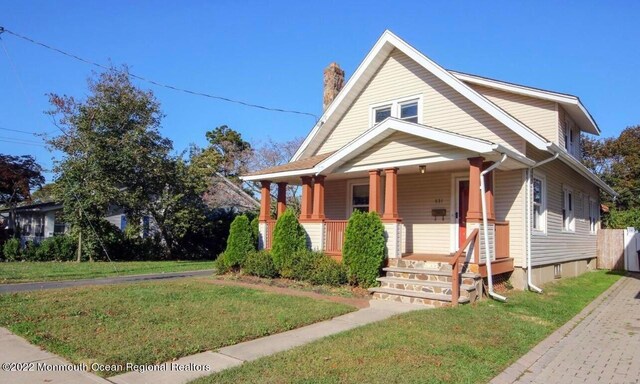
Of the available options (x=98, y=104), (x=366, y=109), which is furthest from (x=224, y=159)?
(x=366, y=109)

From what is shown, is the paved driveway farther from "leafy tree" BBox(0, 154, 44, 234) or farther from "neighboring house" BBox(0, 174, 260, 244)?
"leafy tree" BBox(0, 154, 44, 234)

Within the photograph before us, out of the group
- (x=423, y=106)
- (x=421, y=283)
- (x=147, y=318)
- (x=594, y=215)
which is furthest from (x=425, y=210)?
(x=594, y=215)

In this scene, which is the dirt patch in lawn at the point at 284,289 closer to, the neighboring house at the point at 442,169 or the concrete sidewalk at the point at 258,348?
the neighboring house at the point at 442,169

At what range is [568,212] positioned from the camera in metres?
15.4

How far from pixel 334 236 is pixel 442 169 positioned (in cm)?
351

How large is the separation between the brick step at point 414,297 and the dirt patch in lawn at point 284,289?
30 centimetres

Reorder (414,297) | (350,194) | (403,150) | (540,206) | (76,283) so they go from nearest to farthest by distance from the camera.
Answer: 1. (414,297)
2. (403,150)
3. (76,283)
4. (540,206)
5. (350,194)

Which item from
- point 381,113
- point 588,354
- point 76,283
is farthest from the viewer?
point 381,113

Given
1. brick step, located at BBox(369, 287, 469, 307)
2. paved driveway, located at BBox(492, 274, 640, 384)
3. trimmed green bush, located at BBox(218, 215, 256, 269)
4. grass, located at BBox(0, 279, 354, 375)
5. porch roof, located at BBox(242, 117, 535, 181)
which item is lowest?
paved driveway, located at BBox(492, 274, 640, 384)

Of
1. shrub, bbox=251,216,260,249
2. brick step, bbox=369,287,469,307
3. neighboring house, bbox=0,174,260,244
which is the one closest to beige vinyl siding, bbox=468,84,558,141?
brick step, bbox=369,287,469,307

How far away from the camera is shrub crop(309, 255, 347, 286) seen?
1075 cm

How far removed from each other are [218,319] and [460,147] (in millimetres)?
6509

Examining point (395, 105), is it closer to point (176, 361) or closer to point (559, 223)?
point (559, 223)

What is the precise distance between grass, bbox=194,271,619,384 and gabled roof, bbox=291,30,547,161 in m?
4.66
